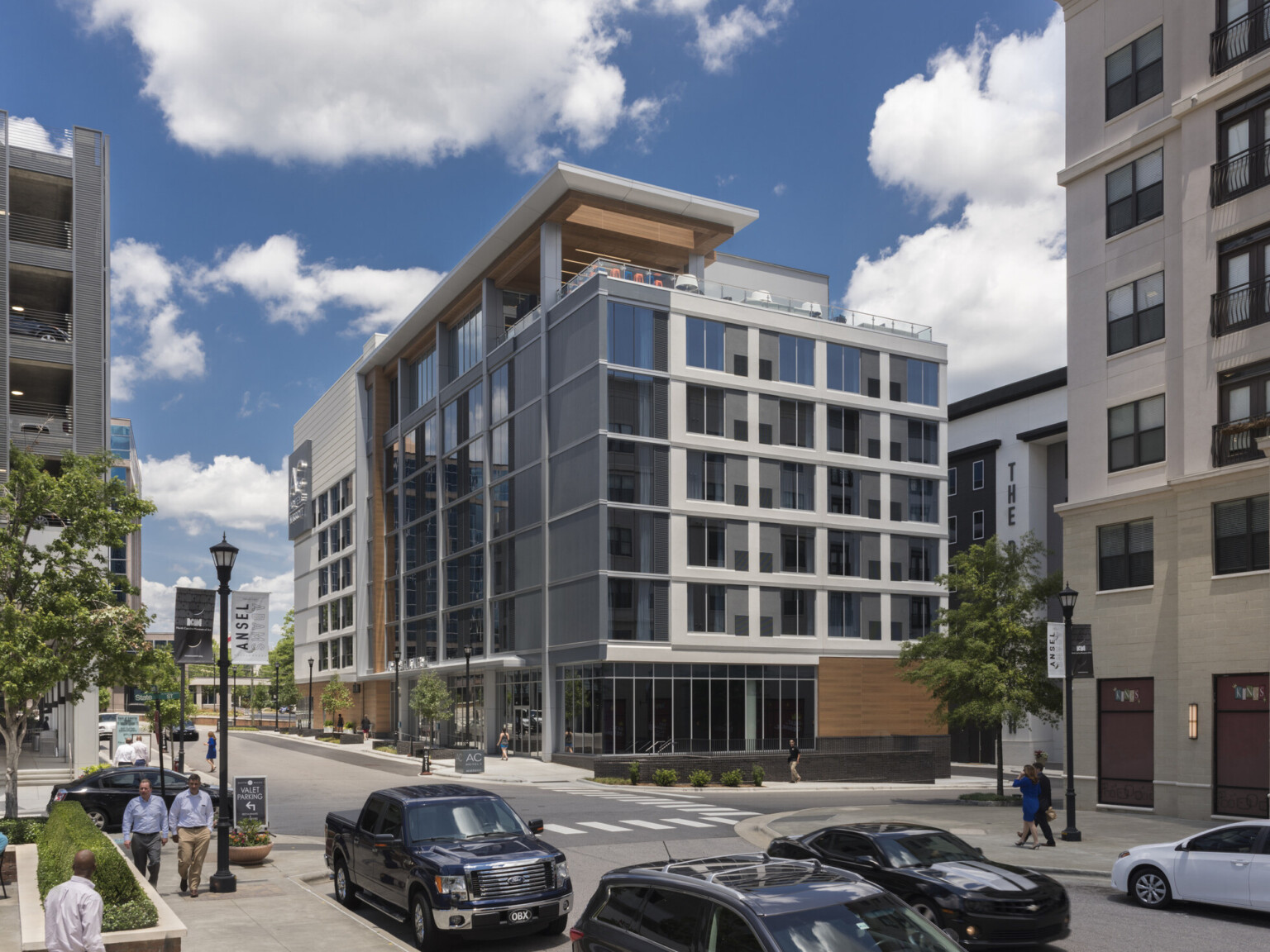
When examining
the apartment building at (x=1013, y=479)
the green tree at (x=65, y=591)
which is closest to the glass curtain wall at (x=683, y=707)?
the apartment building at (x=1013, y=479)

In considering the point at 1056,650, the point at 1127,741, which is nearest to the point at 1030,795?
the point at 1056,650

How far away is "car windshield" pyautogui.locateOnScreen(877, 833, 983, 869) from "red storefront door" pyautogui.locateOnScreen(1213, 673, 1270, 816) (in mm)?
15706

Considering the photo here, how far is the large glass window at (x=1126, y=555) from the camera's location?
31.2 m

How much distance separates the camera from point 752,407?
57906 mm

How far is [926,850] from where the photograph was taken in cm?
1477

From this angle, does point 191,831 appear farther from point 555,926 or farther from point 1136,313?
point 1136,313

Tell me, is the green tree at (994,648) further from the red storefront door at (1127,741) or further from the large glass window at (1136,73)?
the large glass window at (1136,73)

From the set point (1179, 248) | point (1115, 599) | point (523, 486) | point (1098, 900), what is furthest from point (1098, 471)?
point (523, 486)

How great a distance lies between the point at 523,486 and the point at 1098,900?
46.1 metres

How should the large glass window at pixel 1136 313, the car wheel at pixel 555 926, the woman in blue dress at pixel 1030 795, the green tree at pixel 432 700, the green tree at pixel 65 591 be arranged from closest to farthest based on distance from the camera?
1. the car wheel at pixel 555 926
2. the woman in blue dress at pixel 1030 795
3. the green tree at pixel 65 591
4. the large glass window at pixel 1136 313
5. the green tree at pixel 432 700

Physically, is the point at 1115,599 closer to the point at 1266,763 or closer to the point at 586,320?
the point at 1266,763

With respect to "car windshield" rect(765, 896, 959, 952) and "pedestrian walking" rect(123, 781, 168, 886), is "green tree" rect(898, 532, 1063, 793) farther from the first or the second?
"car windshield" rect(765, 896, 959, 952)

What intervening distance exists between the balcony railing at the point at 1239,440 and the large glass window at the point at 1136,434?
7.20ft

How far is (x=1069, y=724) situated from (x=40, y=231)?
3999cm
